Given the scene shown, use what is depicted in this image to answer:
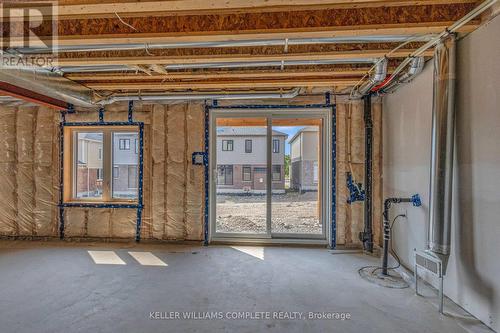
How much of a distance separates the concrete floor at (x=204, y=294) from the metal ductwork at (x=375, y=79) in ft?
7.61

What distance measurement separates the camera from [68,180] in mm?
4621

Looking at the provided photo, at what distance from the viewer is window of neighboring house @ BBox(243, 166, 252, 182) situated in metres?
5.37

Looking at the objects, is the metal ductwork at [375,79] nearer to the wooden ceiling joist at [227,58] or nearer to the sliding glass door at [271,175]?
the wooden ceiling joist at [227,58]

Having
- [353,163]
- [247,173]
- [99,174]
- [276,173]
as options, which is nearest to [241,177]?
[247,173]

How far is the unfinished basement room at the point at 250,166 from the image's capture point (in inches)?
85.9

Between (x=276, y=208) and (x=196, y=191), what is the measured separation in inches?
73.0

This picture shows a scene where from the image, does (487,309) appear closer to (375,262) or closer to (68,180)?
(375,262)

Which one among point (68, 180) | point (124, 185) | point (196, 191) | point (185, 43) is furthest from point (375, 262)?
point (68, 180)

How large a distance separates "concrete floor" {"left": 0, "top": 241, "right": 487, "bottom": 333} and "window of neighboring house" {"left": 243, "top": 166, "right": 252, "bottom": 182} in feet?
6.05

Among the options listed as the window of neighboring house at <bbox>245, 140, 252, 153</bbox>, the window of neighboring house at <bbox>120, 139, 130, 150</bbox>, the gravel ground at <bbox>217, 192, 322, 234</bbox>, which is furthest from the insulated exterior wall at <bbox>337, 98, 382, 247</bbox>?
the window of neighboring house at <bbox>120, 139, 130, 150</bbox>

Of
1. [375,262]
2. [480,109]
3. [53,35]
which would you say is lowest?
[375,262]

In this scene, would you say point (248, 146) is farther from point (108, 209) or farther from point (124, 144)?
point (108, 209)

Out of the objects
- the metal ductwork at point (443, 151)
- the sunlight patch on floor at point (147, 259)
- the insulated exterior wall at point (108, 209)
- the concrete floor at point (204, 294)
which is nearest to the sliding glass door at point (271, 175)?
the insulated exterior wall at point (108, 209)

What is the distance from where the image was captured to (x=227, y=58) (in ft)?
8.97
